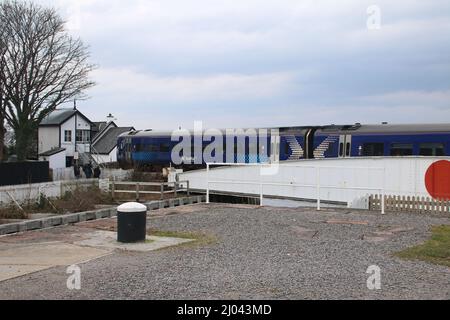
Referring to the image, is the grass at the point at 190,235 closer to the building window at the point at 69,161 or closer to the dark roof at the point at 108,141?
the building window at the point at 69,161

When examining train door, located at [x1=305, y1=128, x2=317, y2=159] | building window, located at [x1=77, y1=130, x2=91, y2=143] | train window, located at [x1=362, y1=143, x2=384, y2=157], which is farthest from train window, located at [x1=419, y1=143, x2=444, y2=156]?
building window, located at [x1=77, y1=130, x2=91, y2=143]

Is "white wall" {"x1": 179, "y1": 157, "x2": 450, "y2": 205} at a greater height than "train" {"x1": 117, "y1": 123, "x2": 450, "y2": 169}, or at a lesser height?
lesser

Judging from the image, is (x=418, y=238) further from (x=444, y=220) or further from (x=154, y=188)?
(x=154, y=188)

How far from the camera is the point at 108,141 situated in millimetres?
65688

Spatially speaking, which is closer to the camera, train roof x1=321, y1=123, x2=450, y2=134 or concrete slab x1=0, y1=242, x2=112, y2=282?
concrete slab x1=0, y1=242, x2=112, y2=282

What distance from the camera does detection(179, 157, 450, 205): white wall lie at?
17578 mm

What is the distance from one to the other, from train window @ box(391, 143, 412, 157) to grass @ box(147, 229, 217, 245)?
14.3 metres

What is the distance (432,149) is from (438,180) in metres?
4.87

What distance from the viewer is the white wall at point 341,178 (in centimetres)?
1758

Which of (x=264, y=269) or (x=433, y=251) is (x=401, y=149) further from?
(x=264, y=269)

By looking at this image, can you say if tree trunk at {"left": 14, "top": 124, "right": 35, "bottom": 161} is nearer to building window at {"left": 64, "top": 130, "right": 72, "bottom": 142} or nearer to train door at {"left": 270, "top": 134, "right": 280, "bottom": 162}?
building window at {"left": 64, "top": 130, "right": 72, "bottom": 142}

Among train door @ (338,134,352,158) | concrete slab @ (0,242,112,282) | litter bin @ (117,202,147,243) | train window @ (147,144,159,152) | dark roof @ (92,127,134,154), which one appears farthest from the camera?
dark roof @ (92,127,134,154)

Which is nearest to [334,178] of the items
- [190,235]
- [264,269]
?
[190,235]

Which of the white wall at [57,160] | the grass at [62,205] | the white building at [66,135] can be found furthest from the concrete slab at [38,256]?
the white building at [66,135]
